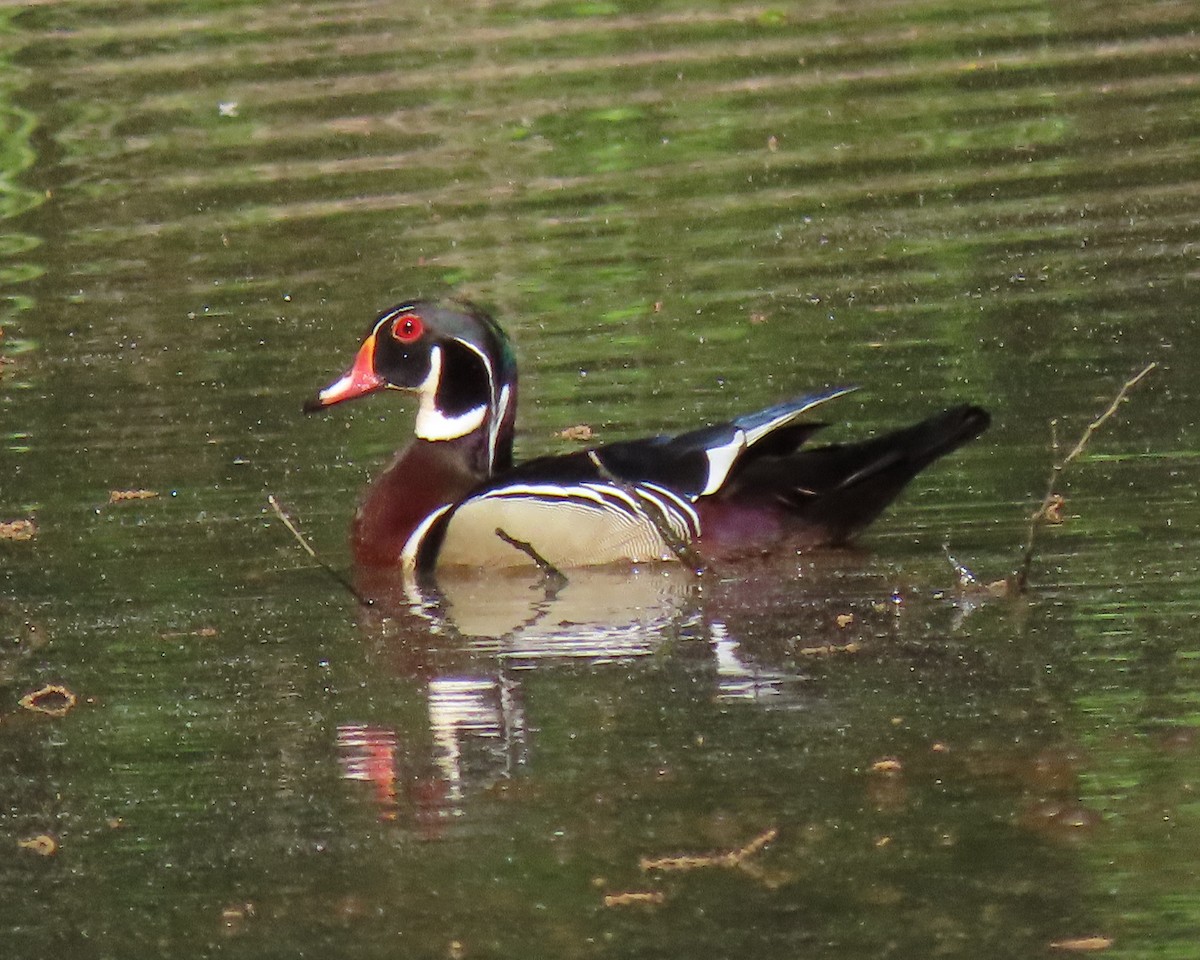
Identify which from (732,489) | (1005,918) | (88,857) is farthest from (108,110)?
(1005,918)

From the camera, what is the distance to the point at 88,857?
5.55 m

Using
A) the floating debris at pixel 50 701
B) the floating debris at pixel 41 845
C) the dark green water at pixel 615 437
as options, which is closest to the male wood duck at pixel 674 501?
the dark green water at pixel 615 437

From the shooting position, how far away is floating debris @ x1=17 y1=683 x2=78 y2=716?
651 centimetres

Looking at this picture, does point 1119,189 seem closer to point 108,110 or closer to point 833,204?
point 833,204

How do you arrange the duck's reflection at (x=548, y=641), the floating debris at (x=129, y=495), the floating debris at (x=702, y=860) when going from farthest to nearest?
the floating debris at (x=129, y=495) < the duck's reflection at (x=548, y=641) < the floating debris at (x=702, y=860)

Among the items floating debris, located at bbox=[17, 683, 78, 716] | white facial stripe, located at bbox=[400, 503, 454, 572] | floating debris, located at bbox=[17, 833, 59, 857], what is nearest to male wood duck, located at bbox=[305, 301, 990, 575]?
white facial stripe, located at bbox=[400, 503, 454, 572]

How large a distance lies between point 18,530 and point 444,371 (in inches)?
53.7

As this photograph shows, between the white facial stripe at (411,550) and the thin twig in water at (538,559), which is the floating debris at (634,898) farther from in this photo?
the white facial stripe at (411,550)

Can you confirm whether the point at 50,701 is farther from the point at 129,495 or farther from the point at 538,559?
the point at 129,495

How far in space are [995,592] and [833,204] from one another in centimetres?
502

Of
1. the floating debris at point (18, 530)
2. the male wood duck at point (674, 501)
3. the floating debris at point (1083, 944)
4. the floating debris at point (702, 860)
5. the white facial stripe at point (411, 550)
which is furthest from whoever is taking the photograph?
the floating debris at point (18, 530)

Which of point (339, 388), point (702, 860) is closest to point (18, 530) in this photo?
point (339, 388)

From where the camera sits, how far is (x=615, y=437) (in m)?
8.52

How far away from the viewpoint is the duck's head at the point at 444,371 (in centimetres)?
805
